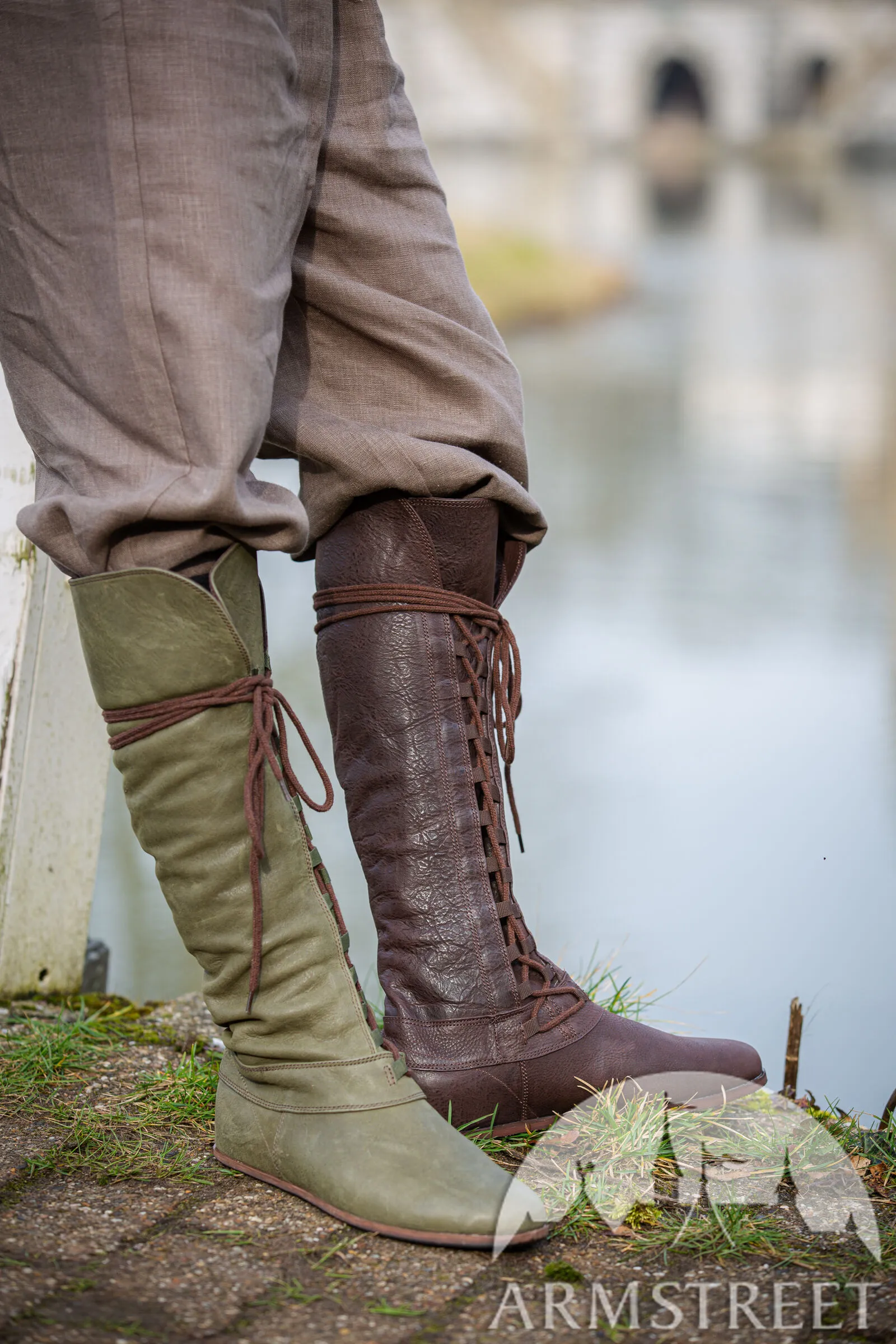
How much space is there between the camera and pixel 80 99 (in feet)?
2.73

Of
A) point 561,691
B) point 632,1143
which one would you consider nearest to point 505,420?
point 632,1143

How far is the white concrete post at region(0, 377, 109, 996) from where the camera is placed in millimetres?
1201

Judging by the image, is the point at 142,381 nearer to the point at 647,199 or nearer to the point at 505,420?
the point at 505,420

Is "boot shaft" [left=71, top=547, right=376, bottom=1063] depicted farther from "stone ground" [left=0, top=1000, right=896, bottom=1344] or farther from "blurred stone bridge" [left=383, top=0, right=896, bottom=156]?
"blurred stone bridge" [left=383, top=0, right=896, bottom=156]

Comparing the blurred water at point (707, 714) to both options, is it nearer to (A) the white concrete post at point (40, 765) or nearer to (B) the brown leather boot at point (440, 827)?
(A) the white concrete post at point (40, 765)

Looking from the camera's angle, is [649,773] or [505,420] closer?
[505,420]

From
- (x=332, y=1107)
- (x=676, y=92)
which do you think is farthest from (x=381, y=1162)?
(x=676, y=92)

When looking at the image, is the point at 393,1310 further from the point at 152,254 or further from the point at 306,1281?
the point at 152,254

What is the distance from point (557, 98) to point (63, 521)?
3225 cm

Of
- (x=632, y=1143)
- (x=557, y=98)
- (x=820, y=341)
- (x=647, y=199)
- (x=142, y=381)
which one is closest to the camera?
(x=142, y=381)

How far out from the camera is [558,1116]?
1012 mm

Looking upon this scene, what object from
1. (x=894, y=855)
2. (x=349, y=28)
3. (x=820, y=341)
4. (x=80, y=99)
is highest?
(x=820, y=341)

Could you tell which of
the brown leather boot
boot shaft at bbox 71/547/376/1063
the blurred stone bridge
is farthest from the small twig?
the blurred stone bridge

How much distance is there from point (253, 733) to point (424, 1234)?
32 centimetres
